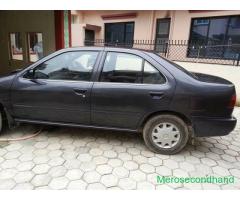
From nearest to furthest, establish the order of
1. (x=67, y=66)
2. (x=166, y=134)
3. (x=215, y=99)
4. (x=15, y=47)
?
(x=215, y=99) < (x=166, y=134) < (x=67, y=66) < (x=15, y=47)

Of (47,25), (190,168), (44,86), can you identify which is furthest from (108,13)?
(190,168)

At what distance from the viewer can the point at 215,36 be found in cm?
844

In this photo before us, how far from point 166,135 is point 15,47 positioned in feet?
26.9

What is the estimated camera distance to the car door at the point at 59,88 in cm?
298

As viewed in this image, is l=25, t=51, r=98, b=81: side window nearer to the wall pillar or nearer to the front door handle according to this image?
the front door handle

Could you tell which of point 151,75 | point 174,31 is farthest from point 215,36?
point 151,75

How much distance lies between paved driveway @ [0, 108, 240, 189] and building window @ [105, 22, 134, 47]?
8053 millimetres

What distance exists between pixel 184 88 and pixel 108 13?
9538mm

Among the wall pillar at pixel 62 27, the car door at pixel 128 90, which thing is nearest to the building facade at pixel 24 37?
the wall pillar at pixel 62 27

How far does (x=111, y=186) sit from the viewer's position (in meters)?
2.36

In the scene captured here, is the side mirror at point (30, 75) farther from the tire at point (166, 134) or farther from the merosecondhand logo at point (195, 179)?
the merosecondhand logo at point (195, 179)

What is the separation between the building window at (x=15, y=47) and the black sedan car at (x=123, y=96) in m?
6.16

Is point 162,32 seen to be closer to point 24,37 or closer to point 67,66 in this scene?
point 24,37

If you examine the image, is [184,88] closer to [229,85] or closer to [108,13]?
[229,85]
